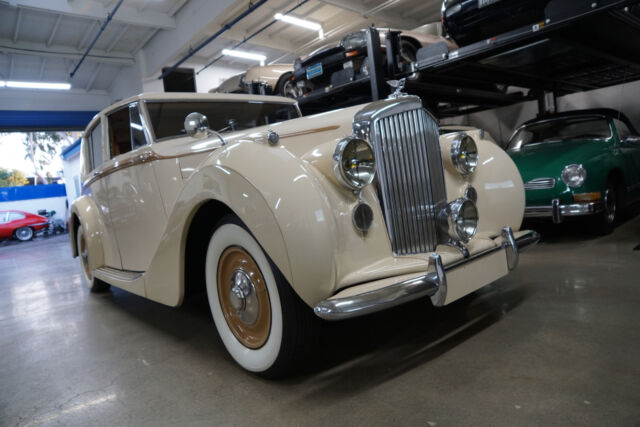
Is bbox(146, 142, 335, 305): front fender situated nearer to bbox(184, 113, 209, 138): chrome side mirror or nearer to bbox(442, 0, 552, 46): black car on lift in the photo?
bbox(184, 113, 209, 138): chrome side mirror

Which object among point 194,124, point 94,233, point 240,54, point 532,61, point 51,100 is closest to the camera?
point 194,124

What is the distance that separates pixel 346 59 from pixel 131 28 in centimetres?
841

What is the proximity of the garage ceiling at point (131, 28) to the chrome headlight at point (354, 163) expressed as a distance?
8.24 m

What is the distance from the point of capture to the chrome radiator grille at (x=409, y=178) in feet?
6.42

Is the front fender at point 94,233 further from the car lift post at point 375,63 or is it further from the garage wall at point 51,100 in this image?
the garage wall at point 51,100

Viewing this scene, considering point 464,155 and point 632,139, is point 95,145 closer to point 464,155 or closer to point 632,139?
point 464,155

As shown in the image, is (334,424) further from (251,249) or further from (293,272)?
(251,249)

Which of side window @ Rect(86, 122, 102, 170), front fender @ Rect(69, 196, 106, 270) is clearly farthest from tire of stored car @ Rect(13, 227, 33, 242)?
front fender @ Rect(69, 196, 106, 270)

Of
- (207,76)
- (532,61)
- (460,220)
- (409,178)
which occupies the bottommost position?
(460,220)

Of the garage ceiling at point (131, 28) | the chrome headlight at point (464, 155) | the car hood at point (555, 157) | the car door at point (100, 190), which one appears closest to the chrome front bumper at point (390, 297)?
the chrome headlight at point (464, 155)

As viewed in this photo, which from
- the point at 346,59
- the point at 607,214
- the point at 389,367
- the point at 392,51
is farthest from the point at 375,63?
the point at 389,367

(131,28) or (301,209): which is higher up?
(131,28)

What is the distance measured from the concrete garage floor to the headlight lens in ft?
3.35

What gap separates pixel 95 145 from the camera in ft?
11.9
